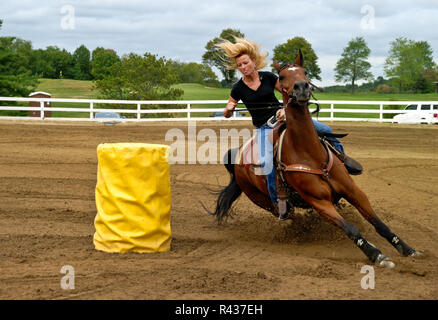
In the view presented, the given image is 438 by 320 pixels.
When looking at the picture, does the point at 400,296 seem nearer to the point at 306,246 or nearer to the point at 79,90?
the point at 306,246

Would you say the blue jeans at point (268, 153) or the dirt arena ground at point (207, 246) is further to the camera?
the blue jeans at point (268, 153)

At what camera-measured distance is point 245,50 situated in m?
7.38

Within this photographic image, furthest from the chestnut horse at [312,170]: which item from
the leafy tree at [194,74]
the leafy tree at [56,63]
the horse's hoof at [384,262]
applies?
the leafy tree at [194,74]

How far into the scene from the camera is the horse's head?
5620 millimetres

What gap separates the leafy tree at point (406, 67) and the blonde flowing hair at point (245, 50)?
257 ft

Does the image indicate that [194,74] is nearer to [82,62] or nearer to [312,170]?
[82,62]

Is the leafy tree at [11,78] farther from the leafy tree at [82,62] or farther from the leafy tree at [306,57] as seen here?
the leafy tree at [82,62]

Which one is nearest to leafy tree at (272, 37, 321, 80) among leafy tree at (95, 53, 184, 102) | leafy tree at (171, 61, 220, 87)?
leafy tree at (95, 53, 184, 102)

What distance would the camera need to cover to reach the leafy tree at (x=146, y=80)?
43938 millimetres

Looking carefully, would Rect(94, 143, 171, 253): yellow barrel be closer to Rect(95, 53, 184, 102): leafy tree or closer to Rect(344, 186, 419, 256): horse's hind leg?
Rect(344, 186, 419, 256): horse's hind leg

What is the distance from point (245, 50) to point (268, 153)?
5.12 feet

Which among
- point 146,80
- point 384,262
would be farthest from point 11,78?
point 384,262

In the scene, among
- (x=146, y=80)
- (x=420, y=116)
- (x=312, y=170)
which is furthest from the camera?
(x=146, y=80)
